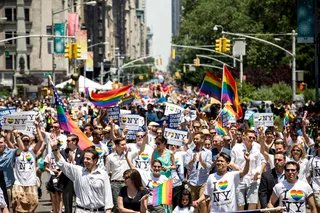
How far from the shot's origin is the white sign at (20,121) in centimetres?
1783

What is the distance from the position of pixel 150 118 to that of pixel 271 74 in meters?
39.4

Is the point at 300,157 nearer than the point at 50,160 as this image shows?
Yes

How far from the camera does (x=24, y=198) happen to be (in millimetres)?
15578

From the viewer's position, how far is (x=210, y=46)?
3000 inches

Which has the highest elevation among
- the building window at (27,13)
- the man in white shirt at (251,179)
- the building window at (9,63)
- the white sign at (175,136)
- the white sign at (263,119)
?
the building window at (27,13)

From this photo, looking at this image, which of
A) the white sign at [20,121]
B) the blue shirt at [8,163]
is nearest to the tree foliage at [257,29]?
the white sign at [20,121]

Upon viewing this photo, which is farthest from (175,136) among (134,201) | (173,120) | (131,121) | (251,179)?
(134,201)

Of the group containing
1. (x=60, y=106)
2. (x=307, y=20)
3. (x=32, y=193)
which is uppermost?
(x=307, y=20)

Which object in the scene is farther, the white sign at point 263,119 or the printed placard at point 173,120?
the printed placard at point 173,120

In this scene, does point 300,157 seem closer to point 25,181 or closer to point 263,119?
point 25,181

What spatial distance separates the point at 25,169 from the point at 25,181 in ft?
0.61

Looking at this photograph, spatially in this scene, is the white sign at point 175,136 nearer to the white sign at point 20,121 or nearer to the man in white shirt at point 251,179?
the man in white shirt at point 251,179

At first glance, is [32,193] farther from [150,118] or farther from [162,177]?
[150,118]

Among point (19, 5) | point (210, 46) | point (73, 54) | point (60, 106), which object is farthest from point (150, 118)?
point (19, 5)
